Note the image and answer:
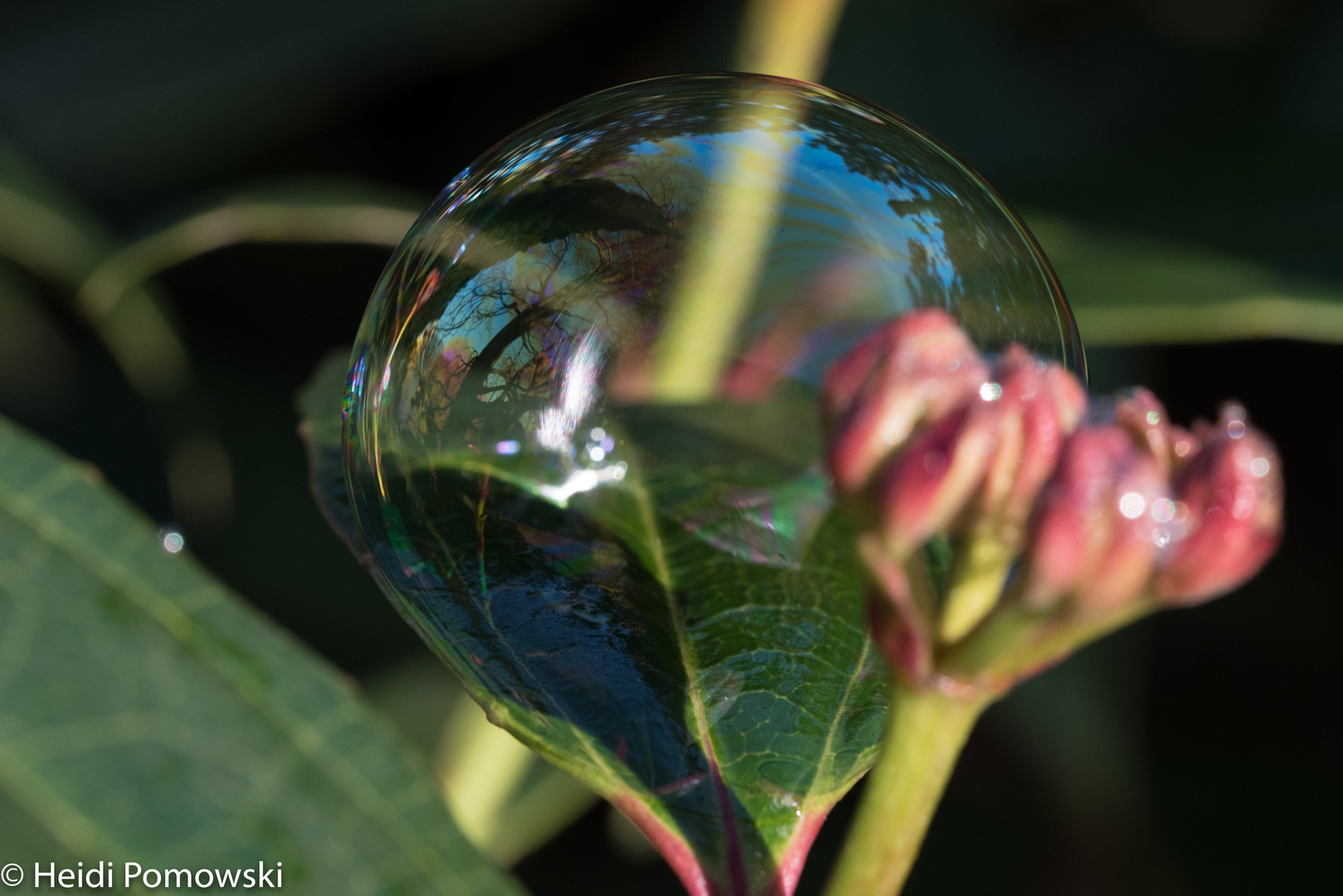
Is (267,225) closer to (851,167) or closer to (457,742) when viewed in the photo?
(457,742)

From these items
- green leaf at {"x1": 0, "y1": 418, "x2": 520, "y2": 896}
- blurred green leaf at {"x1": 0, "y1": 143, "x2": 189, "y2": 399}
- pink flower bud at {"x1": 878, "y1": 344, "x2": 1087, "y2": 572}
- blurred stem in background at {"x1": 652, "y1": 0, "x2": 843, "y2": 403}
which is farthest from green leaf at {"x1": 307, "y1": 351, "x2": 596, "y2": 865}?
blurred green leaf at {"x1": 0, "y1": 143, "x2": 189, "y2": 399}

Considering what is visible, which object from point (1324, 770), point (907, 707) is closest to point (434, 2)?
point (907, 707)

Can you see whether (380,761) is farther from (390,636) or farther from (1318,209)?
(390,636)

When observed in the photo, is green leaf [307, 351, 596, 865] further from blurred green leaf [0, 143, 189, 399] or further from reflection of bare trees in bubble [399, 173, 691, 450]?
blurred green leaf [0, 143, 189, 399]

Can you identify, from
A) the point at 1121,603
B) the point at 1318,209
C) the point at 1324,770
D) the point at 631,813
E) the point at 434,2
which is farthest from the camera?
the point at 1324,770

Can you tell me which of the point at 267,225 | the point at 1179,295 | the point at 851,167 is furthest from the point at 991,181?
the point at 851,167

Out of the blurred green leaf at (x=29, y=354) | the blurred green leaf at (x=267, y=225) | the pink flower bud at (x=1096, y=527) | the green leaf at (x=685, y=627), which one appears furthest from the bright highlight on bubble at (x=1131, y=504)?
the blurred green leaf at (x=29, y=354)
